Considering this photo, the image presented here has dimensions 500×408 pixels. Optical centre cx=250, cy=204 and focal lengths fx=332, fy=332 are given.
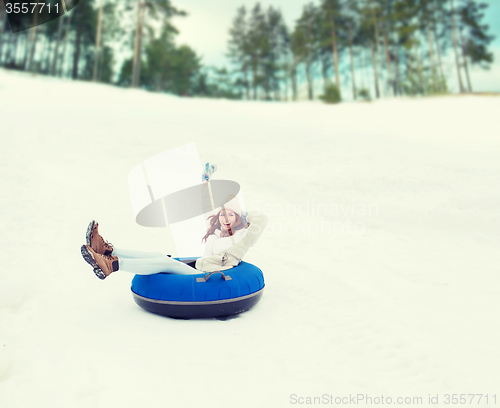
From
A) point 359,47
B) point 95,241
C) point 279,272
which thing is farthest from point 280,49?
point 95,241

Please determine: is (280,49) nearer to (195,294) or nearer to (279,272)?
(279,272)

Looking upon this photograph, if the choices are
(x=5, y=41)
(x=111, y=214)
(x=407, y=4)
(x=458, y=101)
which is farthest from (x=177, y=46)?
(x=111, y=214)

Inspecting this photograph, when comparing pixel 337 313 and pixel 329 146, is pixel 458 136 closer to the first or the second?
pixel 329 146

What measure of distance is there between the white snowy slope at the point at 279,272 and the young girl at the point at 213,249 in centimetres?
53

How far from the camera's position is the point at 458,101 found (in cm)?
1728

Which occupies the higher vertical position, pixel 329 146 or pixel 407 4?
pixel 407 4

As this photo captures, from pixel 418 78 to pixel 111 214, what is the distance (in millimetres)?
22536

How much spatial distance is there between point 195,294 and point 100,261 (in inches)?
35.5

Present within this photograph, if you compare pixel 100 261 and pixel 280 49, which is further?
pixel 280 49

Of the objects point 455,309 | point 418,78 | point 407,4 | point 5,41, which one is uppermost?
point 5,41

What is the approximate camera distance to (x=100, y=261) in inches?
114

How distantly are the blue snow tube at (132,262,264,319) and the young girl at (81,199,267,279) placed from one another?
114 millimetres

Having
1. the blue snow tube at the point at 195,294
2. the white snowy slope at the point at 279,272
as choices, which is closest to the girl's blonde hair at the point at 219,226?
the blue snow tube at the point at 195,294

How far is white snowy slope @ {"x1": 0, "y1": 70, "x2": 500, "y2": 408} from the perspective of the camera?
2342mm
